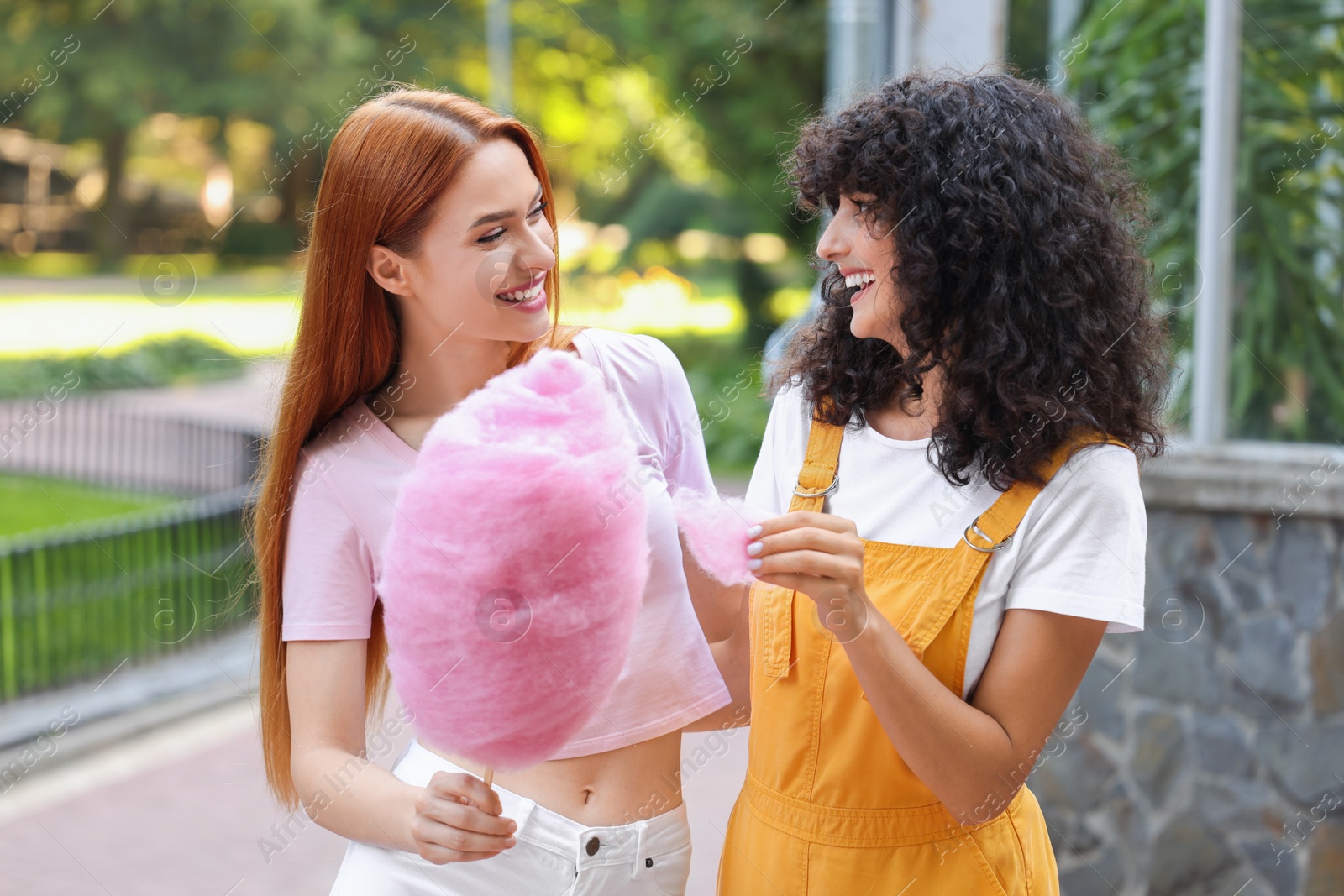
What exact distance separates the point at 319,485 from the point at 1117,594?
1.00 meters

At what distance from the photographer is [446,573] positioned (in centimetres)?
136

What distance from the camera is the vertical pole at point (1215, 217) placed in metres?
3.70

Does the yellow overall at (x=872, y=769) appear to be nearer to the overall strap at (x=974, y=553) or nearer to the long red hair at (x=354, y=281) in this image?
the overall strap at (x=974, y=553)

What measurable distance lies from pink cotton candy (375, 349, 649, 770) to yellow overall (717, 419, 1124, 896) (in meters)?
0.28

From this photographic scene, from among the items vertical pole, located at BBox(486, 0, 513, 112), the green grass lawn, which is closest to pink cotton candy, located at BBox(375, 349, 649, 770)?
the green grass lawn

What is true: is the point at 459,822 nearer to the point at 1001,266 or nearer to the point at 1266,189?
the point at 1001,266

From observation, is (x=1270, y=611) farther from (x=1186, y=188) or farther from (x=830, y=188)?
(x=830, y=188)

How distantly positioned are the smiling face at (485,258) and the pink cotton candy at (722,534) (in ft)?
1.10

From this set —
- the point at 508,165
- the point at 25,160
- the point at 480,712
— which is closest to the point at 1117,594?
the point at 480,712

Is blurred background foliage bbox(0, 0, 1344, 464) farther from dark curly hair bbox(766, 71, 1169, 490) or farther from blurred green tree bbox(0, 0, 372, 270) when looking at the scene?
dark curly hair bbox(766, 71, 1169, 490)

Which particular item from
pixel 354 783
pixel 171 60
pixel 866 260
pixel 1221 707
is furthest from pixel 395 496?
pixel 171 60

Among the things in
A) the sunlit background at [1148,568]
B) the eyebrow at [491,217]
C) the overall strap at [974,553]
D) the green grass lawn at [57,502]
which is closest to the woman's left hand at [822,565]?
the overall strap at [974,553]

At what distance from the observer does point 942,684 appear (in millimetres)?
1427

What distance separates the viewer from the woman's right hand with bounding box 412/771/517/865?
136 cm
